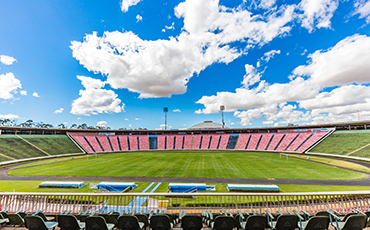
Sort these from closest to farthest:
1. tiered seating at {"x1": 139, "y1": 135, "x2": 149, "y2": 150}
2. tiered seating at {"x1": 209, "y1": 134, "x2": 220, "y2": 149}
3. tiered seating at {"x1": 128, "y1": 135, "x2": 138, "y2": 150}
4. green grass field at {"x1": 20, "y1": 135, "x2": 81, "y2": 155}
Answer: green grass field at {"x1": 20, "y1": 135, "x2": 81, "y2": 155} → tiered seating at {"x1": 128, "y1": 135, "x2": 138, "y2": 150} → tiered seating at {"x1": 209, "y1": 134, "x2": 220, "y2": 149} → tiered seating at {"x1": 139, "y1": 135, "x2": 149, "y2": 150}

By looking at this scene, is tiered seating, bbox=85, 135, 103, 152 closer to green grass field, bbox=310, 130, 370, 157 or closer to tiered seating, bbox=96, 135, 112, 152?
Result: tiered seating, bbox=96, 135, 112, 152

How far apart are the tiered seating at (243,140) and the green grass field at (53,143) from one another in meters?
A: 60.8

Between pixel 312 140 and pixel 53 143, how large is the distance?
288 feet

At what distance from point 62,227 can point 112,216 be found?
1.41 meters

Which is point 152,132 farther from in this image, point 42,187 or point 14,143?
point 42,187

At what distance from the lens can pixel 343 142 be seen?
46688mm

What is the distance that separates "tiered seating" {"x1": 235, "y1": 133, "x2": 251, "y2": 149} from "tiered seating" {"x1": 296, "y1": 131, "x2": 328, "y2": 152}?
60.6ft

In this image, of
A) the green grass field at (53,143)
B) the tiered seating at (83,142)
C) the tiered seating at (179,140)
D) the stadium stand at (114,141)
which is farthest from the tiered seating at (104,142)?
the tiered seating at (179,140)

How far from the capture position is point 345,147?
144 feet

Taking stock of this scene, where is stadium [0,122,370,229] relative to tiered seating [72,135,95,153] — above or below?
below

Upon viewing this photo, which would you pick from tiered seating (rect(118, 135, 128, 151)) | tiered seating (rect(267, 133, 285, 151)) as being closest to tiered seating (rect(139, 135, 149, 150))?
tiered seating (rect(118, 135, 128, 151))

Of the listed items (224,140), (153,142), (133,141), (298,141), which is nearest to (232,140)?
(224,140)

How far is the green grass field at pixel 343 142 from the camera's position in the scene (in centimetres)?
4275

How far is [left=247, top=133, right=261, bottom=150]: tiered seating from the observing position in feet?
205
